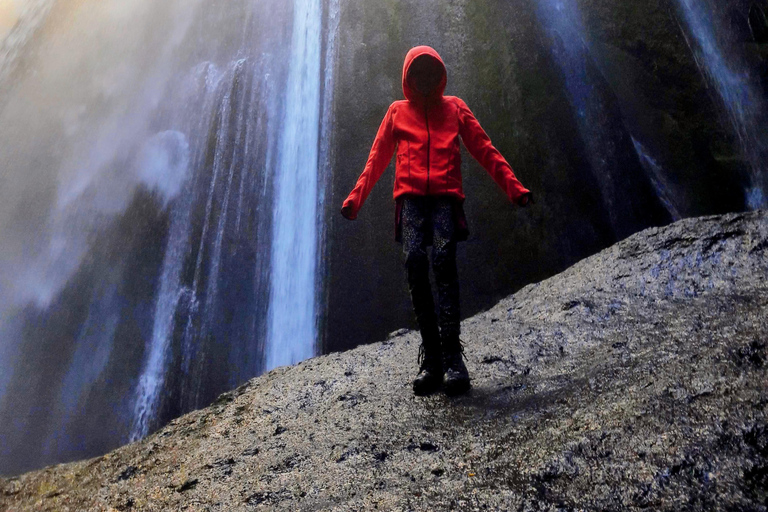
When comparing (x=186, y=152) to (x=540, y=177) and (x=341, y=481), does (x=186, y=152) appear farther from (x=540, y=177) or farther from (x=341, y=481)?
(x=341, y=481)

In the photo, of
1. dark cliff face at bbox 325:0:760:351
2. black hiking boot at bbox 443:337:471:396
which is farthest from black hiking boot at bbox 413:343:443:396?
dark cliff face at bbox 325:0:760:351

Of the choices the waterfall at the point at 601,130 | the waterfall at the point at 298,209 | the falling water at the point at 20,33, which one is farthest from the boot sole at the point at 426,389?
the falling water at the point at 20,33

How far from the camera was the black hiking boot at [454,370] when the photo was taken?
93.5 inches

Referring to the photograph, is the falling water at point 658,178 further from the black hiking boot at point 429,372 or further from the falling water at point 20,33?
the falling water at point 20,33

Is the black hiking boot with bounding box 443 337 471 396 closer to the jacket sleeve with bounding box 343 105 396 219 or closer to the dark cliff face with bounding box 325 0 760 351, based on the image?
the jacket sleeve with bounding box 343 105 396 219

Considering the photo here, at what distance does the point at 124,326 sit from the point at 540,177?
9.97m

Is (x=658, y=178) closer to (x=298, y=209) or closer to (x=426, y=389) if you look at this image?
(x=426, y=389)

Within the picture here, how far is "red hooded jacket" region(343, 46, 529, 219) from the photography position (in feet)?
8.18

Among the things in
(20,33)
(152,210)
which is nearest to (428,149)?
(152,210)

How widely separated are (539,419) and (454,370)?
20.7 inches

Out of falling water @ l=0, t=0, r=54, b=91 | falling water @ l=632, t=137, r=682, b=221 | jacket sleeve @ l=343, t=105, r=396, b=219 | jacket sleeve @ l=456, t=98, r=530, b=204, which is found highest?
falling water @ l=0, t=0, r=54, b=91

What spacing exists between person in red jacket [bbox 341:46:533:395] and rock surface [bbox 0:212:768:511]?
23 centimetres

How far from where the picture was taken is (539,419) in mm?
1941

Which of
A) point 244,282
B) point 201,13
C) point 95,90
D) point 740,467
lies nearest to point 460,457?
point 740,467
